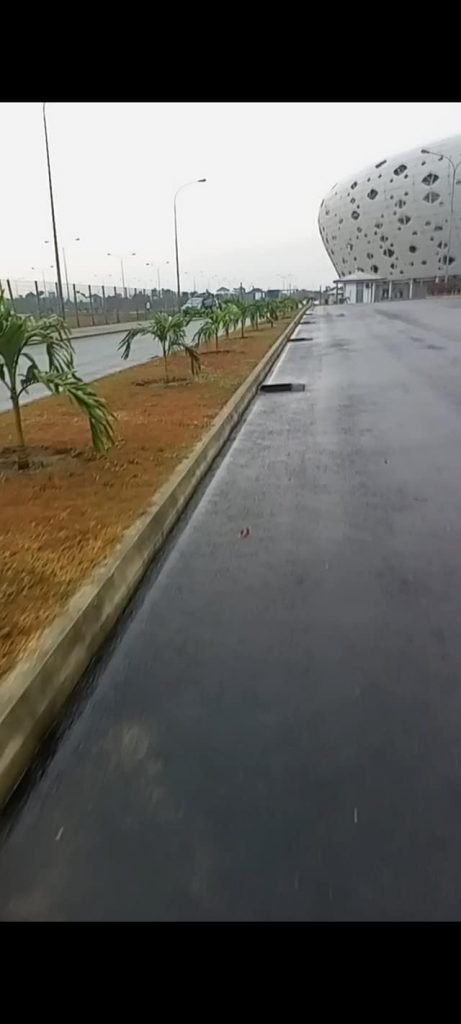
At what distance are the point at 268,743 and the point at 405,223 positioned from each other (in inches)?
4765

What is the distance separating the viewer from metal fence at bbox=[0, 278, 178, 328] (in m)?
40.7

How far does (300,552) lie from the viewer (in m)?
4.95

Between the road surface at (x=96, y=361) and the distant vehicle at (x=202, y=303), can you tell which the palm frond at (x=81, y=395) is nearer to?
the road surface at (x=96, y=361)

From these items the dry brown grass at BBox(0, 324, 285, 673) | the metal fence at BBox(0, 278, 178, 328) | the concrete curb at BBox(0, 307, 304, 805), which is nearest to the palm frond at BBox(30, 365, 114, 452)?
the dry brown grass at BBox(0, 324, 285, 673)

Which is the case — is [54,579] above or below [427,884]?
above

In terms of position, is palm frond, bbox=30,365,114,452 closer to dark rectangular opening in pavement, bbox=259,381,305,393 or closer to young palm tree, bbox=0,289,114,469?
young palm tree, bbox=0,289,114,469

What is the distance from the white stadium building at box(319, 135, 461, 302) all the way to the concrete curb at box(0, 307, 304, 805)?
101563mm

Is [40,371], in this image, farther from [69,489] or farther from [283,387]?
[283,387]

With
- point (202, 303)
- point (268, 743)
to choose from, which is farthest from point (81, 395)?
point (202, 303)

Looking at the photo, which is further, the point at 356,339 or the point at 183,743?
the point at 356,339

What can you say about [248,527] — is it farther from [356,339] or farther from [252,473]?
[356,339]

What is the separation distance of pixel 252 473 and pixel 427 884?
5450 mm
